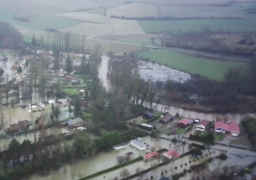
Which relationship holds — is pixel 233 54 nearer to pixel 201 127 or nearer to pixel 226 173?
pixel 201 127

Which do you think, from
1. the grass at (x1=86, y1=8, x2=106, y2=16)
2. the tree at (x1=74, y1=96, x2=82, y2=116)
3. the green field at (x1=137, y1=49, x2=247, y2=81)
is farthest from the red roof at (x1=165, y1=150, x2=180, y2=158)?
the grass at (x1=86, y1=8, x2=106, y2=16)

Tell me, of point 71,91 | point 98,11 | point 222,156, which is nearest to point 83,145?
point 222,156

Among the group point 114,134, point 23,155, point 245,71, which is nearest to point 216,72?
point 245,71

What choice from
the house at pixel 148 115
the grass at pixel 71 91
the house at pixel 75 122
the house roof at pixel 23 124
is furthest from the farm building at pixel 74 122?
the grass at pixel 71 91

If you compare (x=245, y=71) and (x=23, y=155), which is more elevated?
(x=245, y=71)

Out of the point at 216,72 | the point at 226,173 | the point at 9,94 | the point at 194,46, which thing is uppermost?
the point at 194,46

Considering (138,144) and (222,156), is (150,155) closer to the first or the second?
(138,144)

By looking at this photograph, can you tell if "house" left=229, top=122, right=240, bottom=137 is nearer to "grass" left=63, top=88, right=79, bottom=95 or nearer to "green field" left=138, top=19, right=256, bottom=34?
"grass" left=63, top=88, right=79, bottom=95
